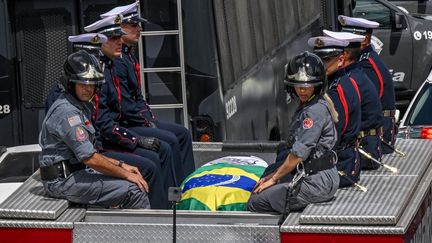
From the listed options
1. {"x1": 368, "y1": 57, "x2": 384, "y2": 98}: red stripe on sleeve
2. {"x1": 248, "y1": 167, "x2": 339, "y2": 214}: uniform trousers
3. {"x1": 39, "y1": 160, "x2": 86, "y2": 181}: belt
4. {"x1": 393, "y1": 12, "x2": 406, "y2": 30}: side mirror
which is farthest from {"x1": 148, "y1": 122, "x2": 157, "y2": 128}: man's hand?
{"x1": 393, "y1": 12, "x2": 406, "y2": 30}: side mirror

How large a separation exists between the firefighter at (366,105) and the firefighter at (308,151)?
838 mm

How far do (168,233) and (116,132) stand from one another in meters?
1.41

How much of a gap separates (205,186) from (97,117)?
0.94 m

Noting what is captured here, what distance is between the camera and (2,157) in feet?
36.4

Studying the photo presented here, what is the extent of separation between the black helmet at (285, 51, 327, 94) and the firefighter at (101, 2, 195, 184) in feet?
5.86

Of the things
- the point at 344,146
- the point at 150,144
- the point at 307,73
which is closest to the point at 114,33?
the point at 150,144

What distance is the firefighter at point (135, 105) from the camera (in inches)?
387

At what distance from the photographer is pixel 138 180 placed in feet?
29.0

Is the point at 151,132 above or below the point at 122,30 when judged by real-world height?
below

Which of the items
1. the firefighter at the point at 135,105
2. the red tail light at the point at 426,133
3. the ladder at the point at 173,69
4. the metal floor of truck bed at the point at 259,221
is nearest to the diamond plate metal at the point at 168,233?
the metal floor of truck bed at the point at 259,221

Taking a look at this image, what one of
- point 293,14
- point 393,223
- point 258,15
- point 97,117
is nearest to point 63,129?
point 97,117

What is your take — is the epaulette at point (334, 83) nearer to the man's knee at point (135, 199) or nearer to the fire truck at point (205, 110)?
the fire truck at point (205, 110)

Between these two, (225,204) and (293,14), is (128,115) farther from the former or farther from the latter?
(293,14)

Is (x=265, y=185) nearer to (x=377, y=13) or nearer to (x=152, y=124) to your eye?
(x=152, y=124)
